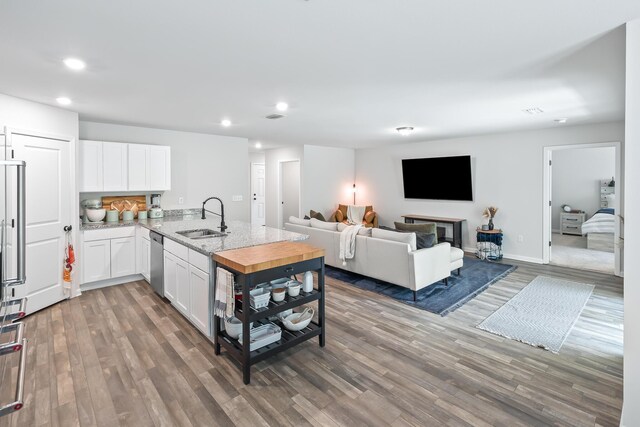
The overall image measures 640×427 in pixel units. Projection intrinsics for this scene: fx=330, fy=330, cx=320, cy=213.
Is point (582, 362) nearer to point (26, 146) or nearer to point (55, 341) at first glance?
point (55, 341)

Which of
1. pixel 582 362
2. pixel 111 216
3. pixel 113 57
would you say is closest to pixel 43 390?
pixel 113 57

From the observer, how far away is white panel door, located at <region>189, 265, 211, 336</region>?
2.86 metres

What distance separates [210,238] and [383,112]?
2.63 metres

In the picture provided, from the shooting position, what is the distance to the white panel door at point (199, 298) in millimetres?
2863

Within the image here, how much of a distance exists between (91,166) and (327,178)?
4944mm

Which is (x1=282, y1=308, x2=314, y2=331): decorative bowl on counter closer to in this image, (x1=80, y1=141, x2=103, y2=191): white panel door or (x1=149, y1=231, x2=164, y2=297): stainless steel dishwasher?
(x1=149, y1=231, x2=164, y2=297): stainless steel dishwasher

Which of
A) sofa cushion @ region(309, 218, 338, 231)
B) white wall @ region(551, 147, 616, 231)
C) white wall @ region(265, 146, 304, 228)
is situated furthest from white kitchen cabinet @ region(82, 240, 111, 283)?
white wall @ region(551, 147, 616, 231)

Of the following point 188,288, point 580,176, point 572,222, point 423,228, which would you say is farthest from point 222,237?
point 580,176

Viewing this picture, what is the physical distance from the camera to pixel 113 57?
2420mm

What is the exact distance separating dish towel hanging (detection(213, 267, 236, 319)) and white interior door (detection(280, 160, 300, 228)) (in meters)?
5.41

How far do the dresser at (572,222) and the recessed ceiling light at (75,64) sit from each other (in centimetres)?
1012

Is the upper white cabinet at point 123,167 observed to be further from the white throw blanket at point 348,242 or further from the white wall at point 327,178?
the white wall at point 327,178

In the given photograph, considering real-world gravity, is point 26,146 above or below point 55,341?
above

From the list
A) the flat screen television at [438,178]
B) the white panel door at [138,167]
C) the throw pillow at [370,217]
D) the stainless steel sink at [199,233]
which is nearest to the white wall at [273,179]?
the throw pillow at [370,217]
